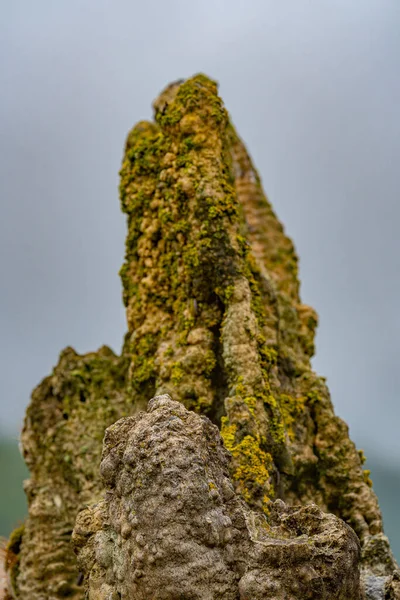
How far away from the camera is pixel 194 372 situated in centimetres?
992

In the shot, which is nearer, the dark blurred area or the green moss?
the green moss

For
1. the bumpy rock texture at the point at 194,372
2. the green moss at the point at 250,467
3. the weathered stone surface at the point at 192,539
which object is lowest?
the weathered stone surface at the point at 192,539

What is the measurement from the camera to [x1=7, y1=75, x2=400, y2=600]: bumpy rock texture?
30.5ft

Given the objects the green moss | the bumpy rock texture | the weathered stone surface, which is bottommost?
the weathered stone surface

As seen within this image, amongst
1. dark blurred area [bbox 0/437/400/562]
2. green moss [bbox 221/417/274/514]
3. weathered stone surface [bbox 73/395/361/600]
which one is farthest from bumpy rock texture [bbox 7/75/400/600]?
dark blurred area [bbox 0/437/400/562]

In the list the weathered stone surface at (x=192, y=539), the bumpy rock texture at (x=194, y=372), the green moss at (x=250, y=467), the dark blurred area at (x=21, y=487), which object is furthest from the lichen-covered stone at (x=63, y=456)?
the dark blurred area at (x=21, y=487)

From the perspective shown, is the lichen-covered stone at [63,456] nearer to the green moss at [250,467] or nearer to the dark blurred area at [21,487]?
the green moss at [250,467]

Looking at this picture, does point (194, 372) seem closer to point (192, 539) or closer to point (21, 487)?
point (192, 539)

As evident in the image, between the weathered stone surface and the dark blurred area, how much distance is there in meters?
20.5

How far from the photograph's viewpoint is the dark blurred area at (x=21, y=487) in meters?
33.4

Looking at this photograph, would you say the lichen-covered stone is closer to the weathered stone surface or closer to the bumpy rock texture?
the bumpy rock texture

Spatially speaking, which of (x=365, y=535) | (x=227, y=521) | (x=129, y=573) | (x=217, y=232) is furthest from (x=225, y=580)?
(x=217, y=232)

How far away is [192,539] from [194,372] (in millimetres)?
4504

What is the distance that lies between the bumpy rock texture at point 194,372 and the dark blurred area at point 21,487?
45.8 ft
